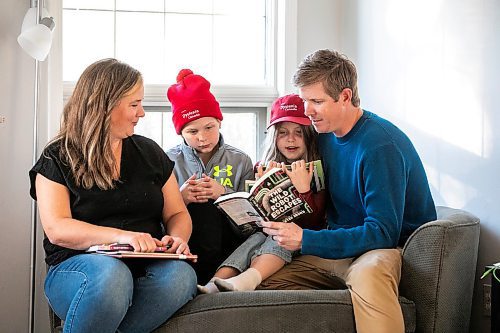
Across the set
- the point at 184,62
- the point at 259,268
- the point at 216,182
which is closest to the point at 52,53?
the point at 184,62

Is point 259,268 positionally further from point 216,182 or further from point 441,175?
point 441,175

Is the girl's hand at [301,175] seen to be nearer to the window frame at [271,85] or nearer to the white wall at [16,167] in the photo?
the window frame at [271,85]

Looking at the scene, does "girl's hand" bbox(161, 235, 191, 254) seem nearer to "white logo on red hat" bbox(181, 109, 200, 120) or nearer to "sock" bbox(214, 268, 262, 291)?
"sock" bbox(214, 268, 262, 291)

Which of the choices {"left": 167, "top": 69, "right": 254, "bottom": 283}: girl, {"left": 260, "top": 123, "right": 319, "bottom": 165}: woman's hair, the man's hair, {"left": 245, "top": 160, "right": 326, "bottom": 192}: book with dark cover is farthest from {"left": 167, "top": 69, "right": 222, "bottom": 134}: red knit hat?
the man's hair

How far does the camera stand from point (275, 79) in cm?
349

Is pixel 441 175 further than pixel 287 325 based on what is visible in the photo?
Yes

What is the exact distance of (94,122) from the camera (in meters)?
2.26

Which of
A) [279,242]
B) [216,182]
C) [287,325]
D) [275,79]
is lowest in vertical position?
[287,325]

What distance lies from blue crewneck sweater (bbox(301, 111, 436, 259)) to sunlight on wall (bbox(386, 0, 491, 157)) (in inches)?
11.6

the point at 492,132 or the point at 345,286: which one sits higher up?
the point at 492,132

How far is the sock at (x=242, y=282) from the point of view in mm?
2234

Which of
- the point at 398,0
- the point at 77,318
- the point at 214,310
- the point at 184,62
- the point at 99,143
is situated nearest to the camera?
the point at 77,318

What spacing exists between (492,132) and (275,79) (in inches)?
50.2

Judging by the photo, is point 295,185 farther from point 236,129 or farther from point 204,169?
point 236,129
